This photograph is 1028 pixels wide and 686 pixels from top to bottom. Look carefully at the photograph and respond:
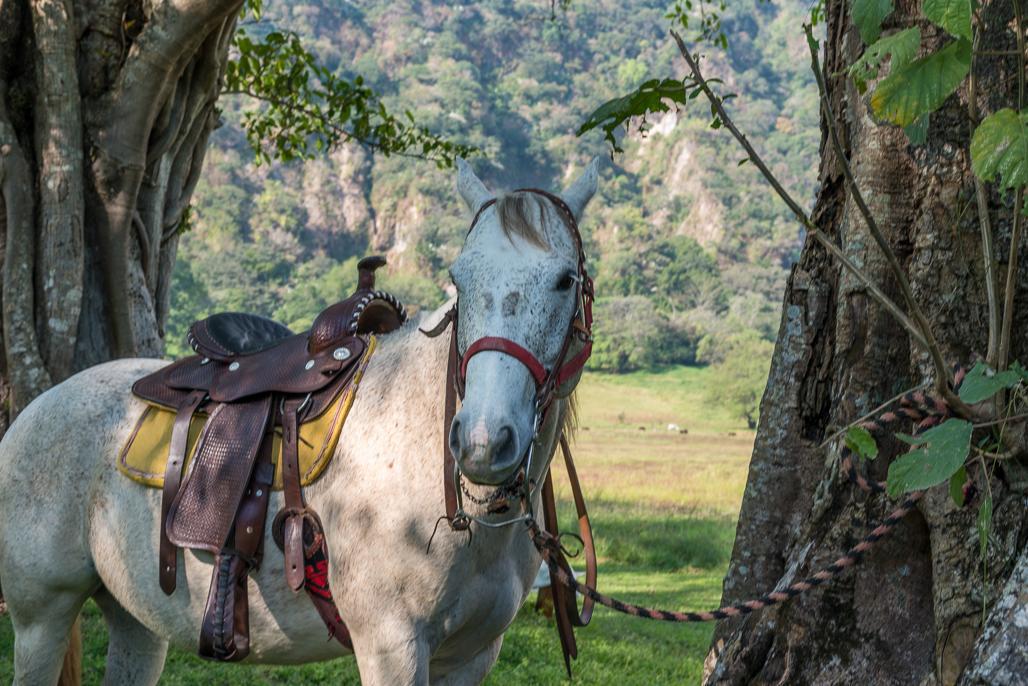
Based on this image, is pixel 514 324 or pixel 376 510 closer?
pixel 514 324

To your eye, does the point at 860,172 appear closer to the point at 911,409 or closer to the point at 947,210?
the point at 947,210

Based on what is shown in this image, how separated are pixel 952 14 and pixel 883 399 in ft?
4.48

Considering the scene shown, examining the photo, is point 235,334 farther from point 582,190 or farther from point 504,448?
point 504,448

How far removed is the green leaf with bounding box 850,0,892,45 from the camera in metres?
1.92

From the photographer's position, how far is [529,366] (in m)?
2.39

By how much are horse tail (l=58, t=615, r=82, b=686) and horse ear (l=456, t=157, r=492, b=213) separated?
224 cm

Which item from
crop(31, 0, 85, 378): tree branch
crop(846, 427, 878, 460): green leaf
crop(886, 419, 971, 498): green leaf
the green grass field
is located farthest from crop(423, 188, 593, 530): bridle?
crop(31, 0, 85, 378): tree branch

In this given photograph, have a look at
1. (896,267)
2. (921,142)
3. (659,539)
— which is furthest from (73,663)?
(659,539)

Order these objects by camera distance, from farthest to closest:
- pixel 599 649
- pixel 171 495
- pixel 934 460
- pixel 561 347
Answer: pixel 599 649 → pixel 171 495 → pixel 561 347 → pixel 934 460

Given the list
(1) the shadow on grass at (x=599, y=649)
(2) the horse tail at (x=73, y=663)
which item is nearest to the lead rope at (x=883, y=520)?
(2) the horse tail at (x=73, y=663)

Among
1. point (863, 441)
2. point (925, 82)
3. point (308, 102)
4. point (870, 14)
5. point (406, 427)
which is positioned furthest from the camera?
point (308, 102)

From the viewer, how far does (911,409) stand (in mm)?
2584

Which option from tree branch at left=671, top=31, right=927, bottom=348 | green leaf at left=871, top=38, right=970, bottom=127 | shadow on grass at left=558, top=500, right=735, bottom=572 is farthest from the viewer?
shadow on grass at left=558, top=500, right=735, bottom=572

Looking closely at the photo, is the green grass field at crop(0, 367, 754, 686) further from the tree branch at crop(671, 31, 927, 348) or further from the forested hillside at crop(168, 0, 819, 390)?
the forested hillside at crop(168, 0, 819, 390)
